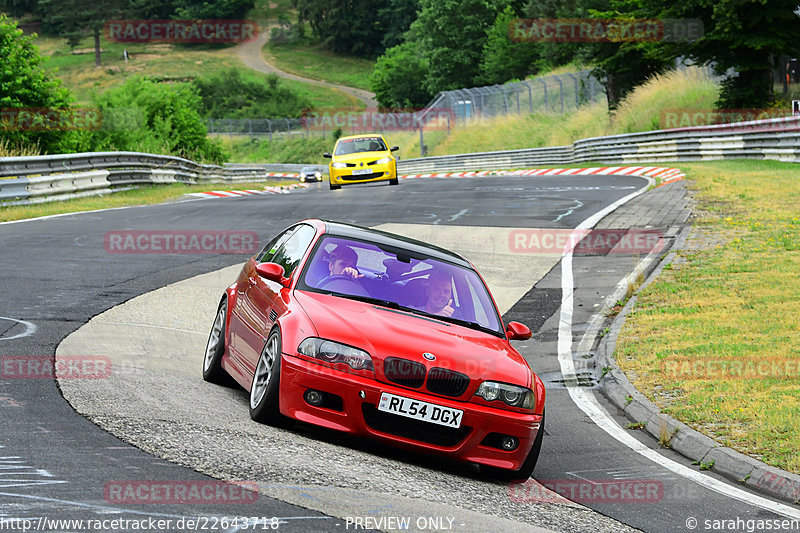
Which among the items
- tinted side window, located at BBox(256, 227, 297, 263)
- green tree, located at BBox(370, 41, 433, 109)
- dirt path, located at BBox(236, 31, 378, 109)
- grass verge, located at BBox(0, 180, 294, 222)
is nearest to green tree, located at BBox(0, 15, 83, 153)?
grass verge, located at BBox(0, 180, 294, 222)

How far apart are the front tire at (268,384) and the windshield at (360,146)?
84.5 feet

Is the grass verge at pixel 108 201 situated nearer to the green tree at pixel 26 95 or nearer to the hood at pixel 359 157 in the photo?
the green tree at pixel 26 95

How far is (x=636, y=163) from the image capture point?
38.7 meters

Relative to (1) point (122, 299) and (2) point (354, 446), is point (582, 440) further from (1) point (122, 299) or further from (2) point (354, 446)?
(1) point (122, 299)

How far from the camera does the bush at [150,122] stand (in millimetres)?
36219

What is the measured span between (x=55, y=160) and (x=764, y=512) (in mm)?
21406

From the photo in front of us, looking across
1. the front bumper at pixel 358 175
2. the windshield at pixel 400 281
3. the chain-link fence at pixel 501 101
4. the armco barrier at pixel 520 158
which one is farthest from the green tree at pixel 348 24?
the windshield at pixel 400 281

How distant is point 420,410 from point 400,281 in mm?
1518

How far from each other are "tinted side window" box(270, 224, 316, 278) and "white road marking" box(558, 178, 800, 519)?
2916 millimetres

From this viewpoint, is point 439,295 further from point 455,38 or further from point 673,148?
point 455,38

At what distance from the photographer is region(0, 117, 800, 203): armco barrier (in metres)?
23.3

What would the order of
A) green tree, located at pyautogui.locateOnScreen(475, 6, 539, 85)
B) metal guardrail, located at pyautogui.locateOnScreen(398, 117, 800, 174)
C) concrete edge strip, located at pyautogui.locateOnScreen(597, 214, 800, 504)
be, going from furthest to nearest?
green tree, located at pyautogui.locateOnScreen(475, 6, 539, 85) → metal guardrail, located at pyautogui.locateOnScreen(398, 117, 800, 174) → concrete edge strip, located at pyautogui.locateOnScreen(597, 214, 800, 504)

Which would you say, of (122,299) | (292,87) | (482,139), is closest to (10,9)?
(292,87)

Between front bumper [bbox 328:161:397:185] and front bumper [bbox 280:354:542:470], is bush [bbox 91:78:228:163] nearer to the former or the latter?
front bumper [bbox 328:161:397:185]
